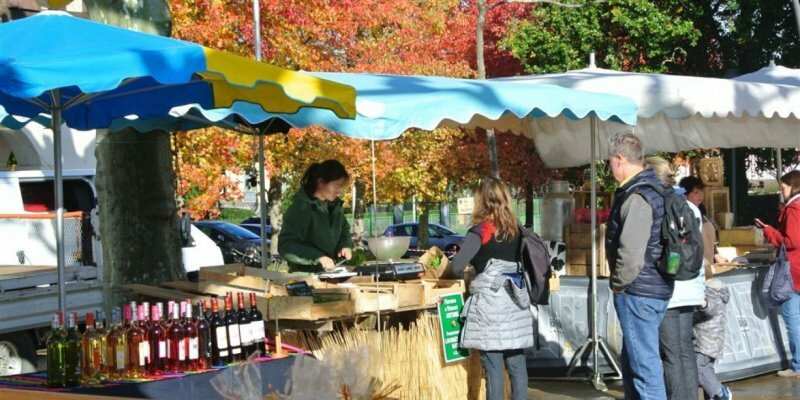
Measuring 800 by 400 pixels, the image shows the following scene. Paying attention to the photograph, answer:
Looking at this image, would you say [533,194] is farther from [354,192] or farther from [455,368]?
[455,368]

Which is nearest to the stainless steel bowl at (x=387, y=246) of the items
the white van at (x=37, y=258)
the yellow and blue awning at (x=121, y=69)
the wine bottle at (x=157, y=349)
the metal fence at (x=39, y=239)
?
the yellow and blue awning at (x=121, y=69)

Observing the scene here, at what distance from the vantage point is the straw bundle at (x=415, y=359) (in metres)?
6.70

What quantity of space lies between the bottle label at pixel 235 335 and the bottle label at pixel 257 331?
0.28 ft

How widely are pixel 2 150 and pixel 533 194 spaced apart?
17112 millimetres

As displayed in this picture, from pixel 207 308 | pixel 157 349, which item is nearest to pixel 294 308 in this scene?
pixel 207 308

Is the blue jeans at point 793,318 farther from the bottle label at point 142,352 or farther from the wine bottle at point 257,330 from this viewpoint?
the bottle label at point 142,352

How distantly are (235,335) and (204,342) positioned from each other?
0.20 m

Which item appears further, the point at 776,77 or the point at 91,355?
the point at 776,77

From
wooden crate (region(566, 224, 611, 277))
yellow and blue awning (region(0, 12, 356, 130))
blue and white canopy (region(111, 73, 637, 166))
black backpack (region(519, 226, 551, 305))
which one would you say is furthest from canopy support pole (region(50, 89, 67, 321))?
wooden crate (region(566, 224, 611, 277))

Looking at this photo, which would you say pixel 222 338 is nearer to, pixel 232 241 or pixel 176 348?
pixel 176 348

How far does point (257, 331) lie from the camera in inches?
215

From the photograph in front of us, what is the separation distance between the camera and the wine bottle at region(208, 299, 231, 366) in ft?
17.3

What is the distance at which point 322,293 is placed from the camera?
21.3 feet

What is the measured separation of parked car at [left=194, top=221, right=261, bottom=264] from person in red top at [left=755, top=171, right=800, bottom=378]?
18621 millimetres
